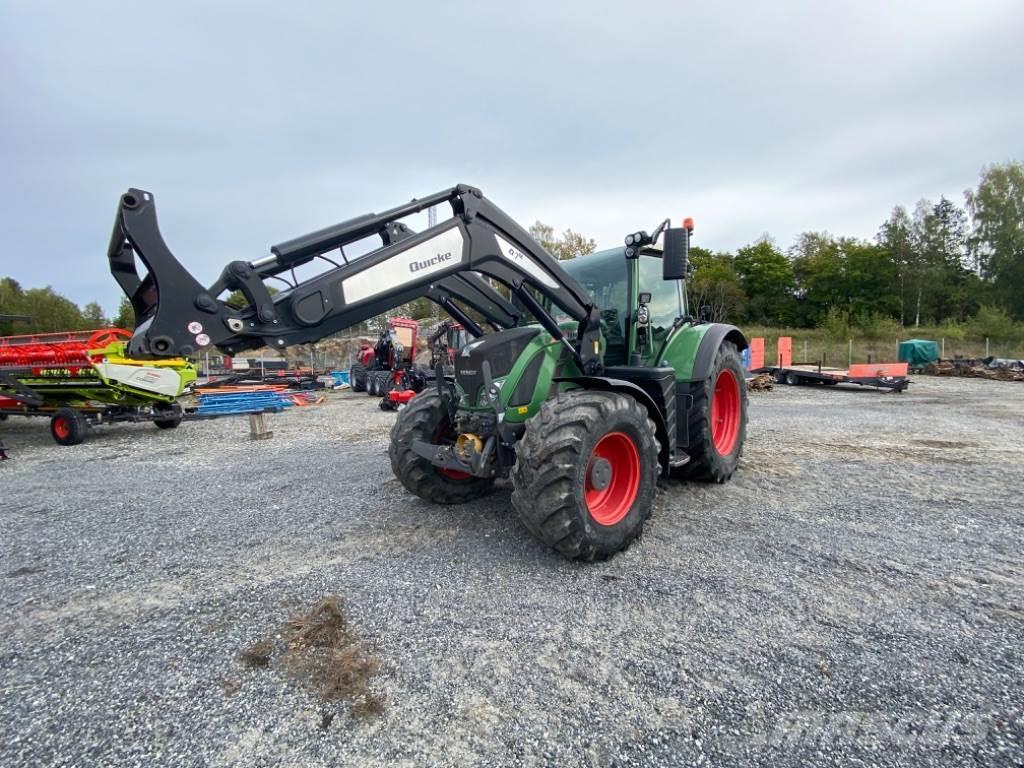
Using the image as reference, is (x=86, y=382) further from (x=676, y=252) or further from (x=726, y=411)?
(x=726, y=411)

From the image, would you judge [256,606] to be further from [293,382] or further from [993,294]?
[993,294]

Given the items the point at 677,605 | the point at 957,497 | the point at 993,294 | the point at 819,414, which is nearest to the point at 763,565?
the point at 677,605

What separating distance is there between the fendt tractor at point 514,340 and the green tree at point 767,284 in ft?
156

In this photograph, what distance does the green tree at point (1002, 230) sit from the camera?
37094 millimetres

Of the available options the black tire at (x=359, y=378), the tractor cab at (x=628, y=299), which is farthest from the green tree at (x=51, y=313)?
the tractor cab at (x=628, y=299)

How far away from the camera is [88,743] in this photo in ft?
6.52

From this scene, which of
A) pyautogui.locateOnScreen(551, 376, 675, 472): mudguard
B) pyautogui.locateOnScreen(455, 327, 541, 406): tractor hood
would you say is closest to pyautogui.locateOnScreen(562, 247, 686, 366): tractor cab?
pyautogui.locateOnScreen(551, 376, 675, 472): mudguard

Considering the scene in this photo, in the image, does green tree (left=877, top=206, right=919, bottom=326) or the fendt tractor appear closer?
the fendt tractor

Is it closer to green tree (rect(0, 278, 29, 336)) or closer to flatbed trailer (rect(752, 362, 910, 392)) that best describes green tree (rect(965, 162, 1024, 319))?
flatbed trailer (rect(752, 362, 910, 392))

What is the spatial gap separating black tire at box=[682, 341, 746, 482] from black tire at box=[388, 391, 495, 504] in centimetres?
200

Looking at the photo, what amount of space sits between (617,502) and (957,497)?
133 inches

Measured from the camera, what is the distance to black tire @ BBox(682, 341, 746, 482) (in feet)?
15.6

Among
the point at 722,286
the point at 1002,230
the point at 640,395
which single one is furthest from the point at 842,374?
the point at 1002,230

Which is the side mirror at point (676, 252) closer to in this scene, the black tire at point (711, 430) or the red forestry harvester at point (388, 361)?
the black tire at point (711, 430)
